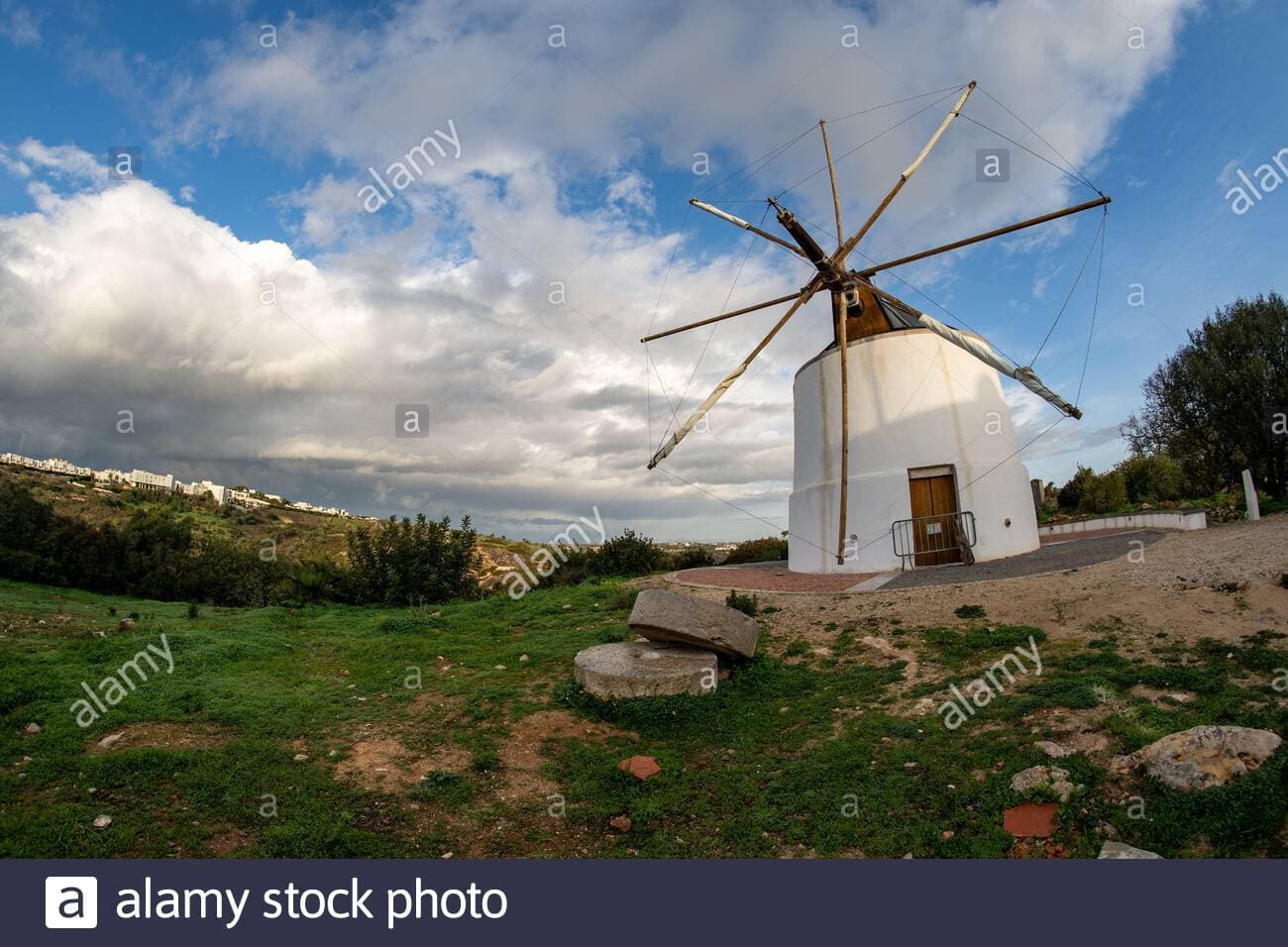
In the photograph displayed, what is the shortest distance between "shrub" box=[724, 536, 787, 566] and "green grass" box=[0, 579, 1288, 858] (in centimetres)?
1616

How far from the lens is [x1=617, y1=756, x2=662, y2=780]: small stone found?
630 cm

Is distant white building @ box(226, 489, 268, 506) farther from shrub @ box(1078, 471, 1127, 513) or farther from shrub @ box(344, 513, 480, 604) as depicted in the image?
shrub @ box(1078, 471, 1127, 513)

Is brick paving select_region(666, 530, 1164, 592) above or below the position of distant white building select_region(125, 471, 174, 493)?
below

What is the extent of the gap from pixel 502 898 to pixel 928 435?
51.0 ft

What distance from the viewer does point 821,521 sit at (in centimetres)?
1795

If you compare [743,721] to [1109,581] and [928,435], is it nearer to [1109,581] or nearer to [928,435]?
[1109,581]

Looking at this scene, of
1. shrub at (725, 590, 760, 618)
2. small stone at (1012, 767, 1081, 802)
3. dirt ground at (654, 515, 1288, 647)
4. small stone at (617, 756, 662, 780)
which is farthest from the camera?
shrub at (725, 590, 760, 618)

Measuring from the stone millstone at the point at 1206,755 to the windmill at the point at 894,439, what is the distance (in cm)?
1096

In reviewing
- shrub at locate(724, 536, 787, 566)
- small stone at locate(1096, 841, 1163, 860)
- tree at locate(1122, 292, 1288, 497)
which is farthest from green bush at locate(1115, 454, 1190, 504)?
small stone at locate(1096, 841, 1163, 860)

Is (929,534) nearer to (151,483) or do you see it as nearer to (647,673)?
(647,673)

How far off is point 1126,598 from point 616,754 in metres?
7.18

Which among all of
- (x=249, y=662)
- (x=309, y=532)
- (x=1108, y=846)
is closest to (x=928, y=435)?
(x=1108, y=846)

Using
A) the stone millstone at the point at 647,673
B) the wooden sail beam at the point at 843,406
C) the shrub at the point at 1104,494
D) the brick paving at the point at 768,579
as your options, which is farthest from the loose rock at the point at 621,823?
the shrub at the point at 1104,494

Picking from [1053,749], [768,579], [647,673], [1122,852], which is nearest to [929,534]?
[768,579]
